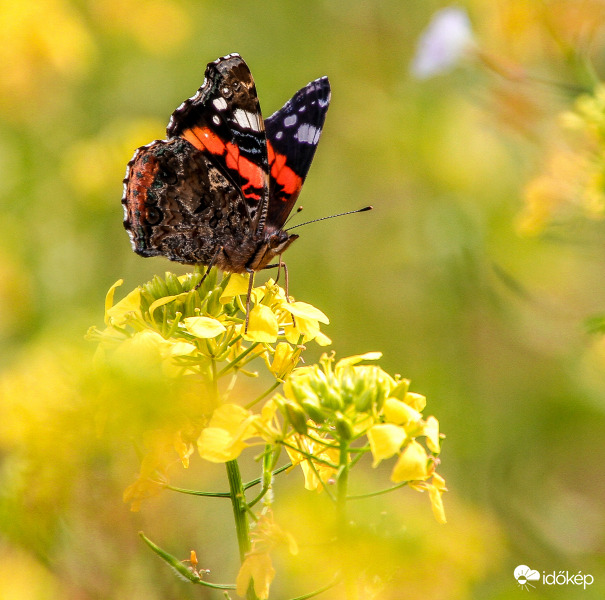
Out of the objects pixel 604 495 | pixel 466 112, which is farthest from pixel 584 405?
pixel 466 112

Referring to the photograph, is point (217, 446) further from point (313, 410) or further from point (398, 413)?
point (398, 413)

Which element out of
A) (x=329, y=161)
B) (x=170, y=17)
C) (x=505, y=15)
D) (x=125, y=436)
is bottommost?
(x=329, y=161)

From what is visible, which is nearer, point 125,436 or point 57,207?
point 125,436

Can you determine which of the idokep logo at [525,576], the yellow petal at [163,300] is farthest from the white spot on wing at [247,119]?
the idokep logo at [525,576]

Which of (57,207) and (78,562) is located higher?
(57,207)

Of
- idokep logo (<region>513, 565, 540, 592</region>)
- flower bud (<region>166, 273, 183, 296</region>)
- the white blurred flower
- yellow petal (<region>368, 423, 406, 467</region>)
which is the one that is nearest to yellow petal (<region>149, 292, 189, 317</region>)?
flower bud (<region>166, 273, 183, 296</region>)

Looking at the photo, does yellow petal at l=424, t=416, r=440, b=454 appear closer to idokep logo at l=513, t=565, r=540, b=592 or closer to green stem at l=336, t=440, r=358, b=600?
green stem at l=336, t=440, r=358, b=600

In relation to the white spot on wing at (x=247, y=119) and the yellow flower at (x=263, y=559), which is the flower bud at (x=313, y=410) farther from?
the white spot on wing at (x=247, y=119)

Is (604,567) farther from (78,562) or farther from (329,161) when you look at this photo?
(329,161)
